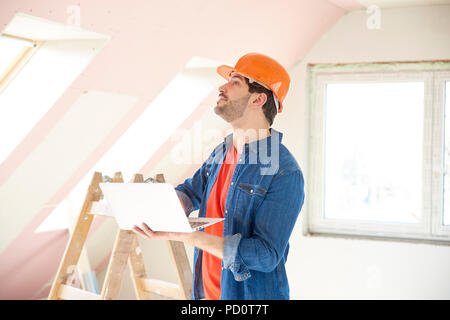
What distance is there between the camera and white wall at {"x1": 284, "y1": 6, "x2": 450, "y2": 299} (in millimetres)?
3309

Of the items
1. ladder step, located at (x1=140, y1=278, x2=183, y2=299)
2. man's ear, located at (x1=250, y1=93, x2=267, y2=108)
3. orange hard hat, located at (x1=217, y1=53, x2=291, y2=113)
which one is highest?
orange hard hat, located at (x1=217, y1=53, x2=291, y2=113)

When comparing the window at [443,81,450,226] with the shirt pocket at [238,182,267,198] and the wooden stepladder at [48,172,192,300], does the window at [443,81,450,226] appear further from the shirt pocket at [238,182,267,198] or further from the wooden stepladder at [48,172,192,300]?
the shirt pocket at [238,182,267,198]

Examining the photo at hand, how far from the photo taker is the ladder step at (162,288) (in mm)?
2395

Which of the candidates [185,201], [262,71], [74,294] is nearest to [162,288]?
[74,294]

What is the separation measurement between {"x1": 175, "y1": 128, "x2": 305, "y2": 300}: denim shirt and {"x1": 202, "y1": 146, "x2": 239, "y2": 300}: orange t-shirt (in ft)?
0.18

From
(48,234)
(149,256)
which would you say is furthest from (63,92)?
(149,256)

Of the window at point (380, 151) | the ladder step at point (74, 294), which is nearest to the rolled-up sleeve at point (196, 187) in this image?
the ladder step at point (74, 294)

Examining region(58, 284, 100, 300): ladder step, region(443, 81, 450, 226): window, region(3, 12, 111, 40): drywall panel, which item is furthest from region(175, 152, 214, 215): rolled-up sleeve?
region(443, 81, 450, 226): window

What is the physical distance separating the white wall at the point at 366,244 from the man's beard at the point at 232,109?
6.21 feet

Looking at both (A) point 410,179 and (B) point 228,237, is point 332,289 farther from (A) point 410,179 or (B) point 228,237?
(B) point 228,237

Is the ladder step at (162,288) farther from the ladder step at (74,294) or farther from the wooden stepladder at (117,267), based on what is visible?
the ladder step at (74,294)

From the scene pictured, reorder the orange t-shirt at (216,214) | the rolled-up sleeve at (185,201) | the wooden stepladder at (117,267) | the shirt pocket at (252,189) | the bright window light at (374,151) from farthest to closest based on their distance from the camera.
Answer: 1. the bright window light at (374,151)
2. the wooden stepladder at (117,267)
3. the rolled-up sleeve at (185,201)
4. the orange t-shirt at (216,214)
5. the shirt pocket at (252,189)

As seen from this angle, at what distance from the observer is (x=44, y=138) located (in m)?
2.37

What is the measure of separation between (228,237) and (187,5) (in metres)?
1.07
